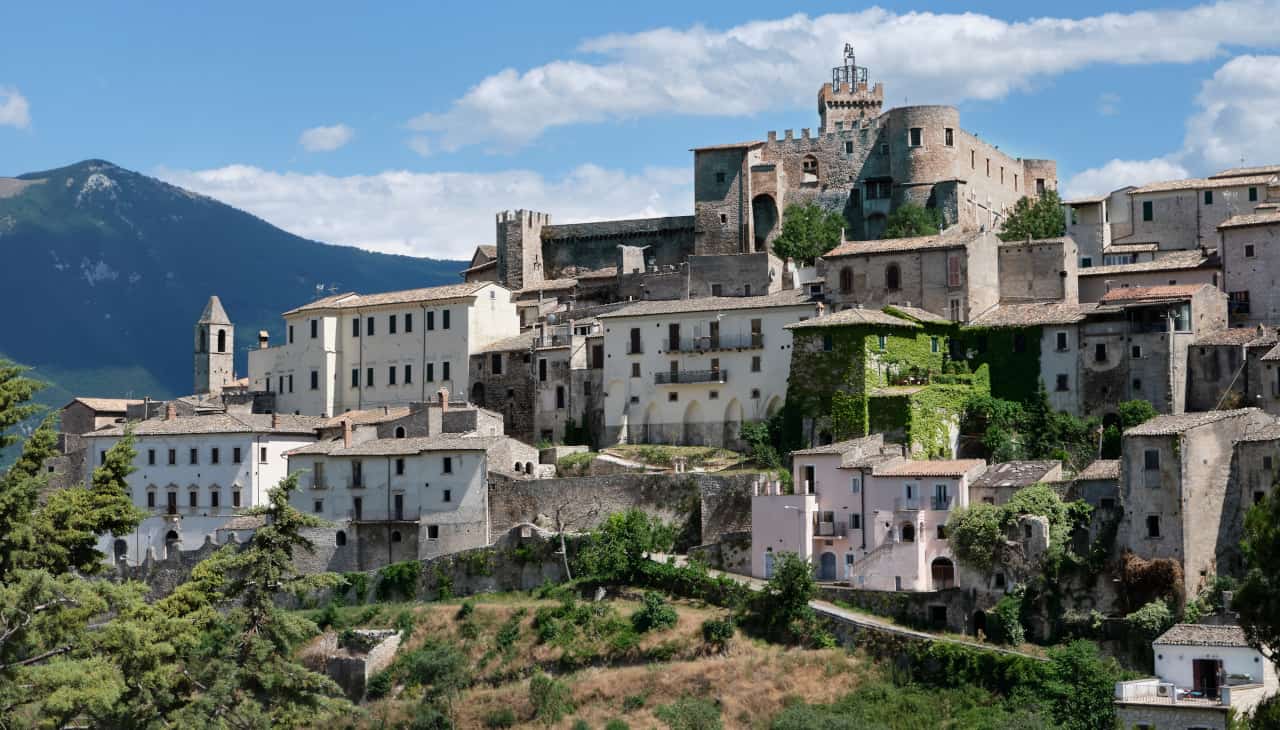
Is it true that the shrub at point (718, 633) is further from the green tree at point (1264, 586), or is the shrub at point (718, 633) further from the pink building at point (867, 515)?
the green tree at point (1264, 586)

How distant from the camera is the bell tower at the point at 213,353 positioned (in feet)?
313

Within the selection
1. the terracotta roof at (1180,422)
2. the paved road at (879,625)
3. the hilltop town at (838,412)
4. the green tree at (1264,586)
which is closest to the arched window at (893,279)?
the hilltop town at (838,412)

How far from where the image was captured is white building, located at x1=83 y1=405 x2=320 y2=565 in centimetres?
7388

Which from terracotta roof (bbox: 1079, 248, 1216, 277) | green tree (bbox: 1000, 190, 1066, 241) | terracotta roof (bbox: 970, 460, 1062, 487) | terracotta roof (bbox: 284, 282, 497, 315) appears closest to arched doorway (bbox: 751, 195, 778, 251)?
green tree (bbox: 1000, 190, 1066, 241)

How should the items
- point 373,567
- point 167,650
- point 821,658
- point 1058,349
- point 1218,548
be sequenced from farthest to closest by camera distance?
point 373,567 < point 1058,349 < point 821,658 < point 1218,548 < point 167,650

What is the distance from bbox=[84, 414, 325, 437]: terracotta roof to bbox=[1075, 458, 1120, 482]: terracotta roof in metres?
33.3

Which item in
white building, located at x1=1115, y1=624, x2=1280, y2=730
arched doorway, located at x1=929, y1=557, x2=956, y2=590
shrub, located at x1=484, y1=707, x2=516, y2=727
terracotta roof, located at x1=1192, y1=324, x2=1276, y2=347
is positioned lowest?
shrub, located at x1=484, y1=707, x2=516, y2=727

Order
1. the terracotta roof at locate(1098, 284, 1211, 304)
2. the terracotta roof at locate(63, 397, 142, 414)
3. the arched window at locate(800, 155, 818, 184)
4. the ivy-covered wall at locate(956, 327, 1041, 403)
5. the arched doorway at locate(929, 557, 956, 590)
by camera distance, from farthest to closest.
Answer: the arched window at locate(800, 155, 818, 184), the terracotta roof at locate(63, 397, 142, 414), the ivy-covered wall at locate(956, 327, 1041, 403), the terracotta roof at locate(1098, 284, 1211, 304), the arched doorway at locate(929, 557, 956, 590)

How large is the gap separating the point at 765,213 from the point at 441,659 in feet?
118

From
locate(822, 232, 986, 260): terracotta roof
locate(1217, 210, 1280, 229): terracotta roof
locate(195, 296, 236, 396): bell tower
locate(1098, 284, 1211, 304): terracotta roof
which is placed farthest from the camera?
locate(195, 296, 236, 396): bell tower

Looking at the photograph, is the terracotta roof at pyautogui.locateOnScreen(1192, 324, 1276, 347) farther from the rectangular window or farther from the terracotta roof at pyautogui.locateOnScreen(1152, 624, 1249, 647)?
the terracotta roof at pyautogui.locateOnScreen(1152, 624, 1249, 647)

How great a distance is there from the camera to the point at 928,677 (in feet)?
177

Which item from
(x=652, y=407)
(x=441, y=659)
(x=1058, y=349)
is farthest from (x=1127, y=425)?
(x=441, y=659)

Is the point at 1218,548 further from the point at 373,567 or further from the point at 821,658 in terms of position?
the point at 373,567
